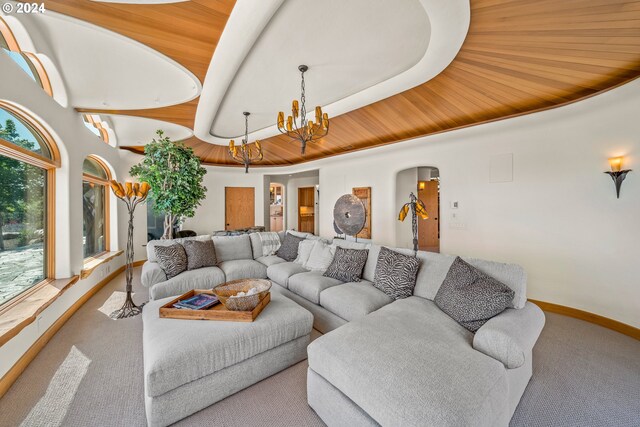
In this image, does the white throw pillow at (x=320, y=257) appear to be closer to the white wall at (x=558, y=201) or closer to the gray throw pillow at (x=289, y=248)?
the gray throw pillow at (x=289, y=248)

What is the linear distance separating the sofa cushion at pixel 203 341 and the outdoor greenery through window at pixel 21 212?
1377 mm

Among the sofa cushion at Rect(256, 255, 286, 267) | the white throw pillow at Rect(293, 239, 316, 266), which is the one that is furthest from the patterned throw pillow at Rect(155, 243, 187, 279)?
the white throw pillow at Rect(293, 239, 316, 266)

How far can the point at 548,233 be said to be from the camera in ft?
10.9

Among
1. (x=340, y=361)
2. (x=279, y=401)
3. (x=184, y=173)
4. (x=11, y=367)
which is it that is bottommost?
(x=279, y=401)

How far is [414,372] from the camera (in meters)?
1.27

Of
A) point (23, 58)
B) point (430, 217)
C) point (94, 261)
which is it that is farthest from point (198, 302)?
point (430, 217)

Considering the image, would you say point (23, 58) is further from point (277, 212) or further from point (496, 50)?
point (277, 212)

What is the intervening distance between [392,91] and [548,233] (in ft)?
9.21

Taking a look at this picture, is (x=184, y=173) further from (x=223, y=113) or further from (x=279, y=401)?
(x=279, y=401)

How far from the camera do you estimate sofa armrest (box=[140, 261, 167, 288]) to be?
2986 millimetres

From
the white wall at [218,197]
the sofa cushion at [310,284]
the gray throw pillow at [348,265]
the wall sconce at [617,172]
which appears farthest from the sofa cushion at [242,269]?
the wall sconce at [617,172]

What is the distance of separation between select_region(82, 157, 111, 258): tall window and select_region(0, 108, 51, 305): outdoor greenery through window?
116cm

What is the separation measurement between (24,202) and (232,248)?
2.25 m

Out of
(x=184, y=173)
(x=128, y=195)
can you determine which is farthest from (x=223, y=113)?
(x=128, y=195)
